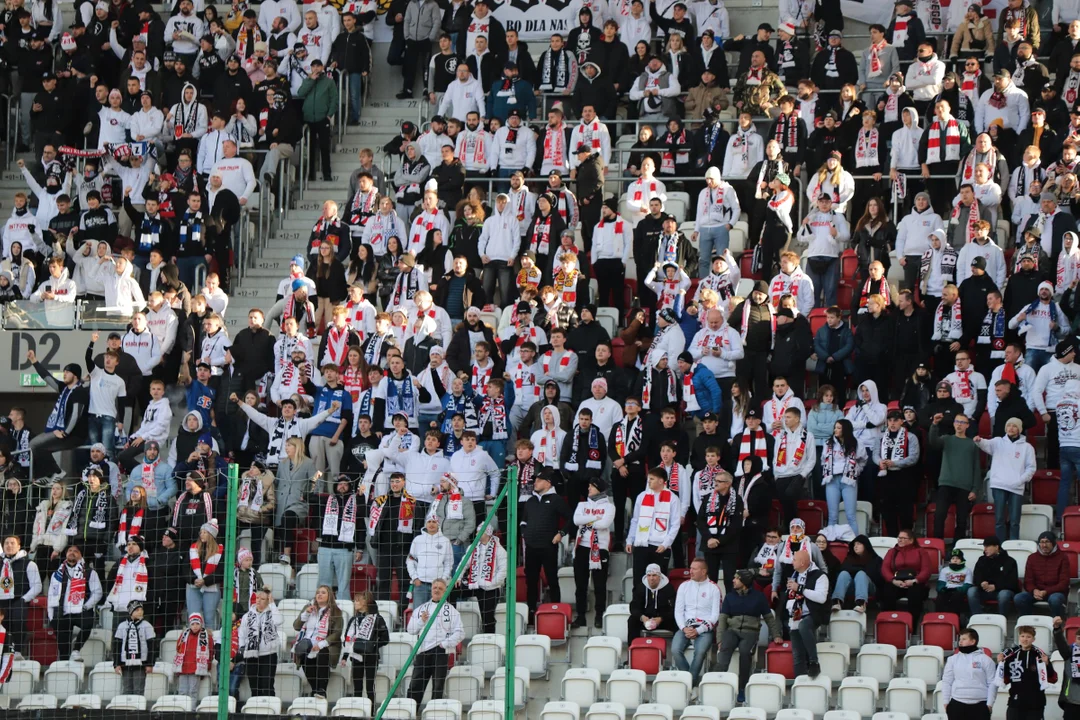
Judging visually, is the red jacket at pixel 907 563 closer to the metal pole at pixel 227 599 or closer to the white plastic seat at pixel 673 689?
the white plastic seat at pixel 673 689

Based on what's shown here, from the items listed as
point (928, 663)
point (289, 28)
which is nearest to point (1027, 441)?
point (928, 663)

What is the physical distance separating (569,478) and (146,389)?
5142 mm

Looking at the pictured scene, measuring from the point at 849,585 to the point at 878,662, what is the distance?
0.88m

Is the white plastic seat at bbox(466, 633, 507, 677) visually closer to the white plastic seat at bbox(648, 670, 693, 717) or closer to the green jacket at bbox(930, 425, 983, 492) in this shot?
the white plastic seat at bbox(648, 670, 693, 717)

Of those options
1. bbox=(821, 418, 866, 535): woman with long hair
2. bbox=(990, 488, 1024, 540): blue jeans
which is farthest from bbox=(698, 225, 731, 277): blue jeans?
bbox=(990, 488, 1024, 540): blue jeans

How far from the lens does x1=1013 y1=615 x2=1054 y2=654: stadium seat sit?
1558cm

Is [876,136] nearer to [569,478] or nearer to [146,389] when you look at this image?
[569,478]

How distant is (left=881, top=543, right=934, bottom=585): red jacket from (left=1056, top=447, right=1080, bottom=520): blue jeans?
1606 mm

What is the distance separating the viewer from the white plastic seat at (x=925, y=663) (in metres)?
15.6

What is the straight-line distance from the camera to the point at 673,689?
615 inches

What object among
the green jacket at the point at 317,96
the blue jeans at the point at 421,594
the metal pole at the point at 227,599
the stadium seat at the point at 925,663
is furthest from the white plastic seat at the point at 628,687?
the green jacket at the point at 317,96

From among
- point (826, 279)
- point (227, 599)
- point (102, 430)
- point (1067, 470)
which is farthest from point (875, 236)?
point (227, 599)

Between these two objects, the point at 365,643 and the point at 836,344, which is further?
the point at 836,344

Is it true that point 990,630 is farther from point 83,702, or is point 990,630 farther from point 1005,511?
point 83,702
